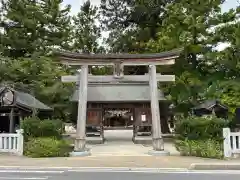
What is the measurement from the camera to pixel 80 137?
60.2 feet

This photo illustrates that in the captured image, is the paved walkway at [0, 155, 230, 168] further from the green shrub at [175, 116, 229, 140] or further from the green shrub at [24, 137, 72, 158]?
the green shrub at [175, 116, 229, 140]

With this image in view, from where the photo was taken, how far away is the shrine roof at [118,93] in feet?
87.9

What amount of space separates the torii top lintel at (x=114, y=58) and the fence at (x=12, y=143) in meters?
4.90

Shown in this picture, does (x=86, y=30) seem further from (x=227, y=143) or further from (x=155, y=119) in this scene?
(x=227, y=143)

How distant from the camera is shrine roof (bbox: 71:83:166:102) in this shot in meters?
26.8

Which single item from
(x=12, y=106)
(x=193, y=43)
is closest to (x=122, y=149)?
(x=12, y=106)

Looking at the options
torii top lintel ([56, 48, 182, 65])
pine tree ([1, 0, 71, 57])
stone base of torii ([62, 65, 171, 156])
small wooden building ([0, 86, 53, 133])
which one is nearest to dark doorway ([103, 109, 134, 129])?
pine tree ([1, 0, 71, 57])

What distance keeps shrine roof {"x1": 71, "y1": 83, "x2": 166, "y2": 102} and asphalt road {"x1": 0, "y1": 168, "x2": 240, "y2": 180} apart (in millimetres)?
14327

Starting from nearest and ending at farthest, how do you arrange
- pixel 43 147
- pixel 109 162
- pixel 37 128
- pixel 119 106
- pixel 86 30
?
1. pixel 109 162
2. pixel 43 147
3. pixel 37 128
4. pixel 119 106
5. pixel 86 30

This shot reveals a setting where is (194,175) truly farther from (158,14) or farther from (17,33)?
(158,14)

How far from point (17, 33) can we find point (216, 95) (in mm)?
16569

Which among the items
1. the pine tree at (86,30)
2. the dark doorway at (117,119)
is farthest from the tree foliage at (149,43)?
the dark doorway at (117,119)

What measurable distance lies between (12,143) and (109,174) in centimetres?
750

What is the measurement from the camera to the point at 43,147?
53.8 feet
